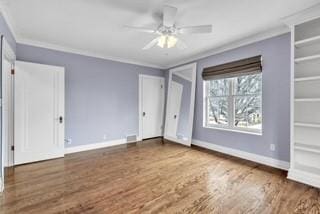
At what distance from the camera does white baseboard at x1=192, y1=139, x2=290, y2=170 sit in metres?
3.02

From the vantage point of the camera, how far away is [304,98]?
267 centimetres

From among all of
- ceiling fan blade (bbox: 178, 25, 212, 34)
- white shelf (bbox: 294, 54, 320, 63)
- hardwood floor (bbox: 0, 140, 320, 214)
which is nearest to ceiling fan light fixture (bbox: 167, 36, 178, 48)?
ceiling fan blade (bbox: 178, 25, 212, 34)

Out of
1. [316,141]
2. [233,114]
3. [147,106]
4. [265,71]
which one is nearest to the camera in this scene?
[316,141]

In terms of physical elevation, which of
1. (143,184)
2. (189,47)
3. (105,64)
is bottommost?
(143,184)

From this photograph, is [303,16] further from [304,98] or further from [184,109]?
[184,109]

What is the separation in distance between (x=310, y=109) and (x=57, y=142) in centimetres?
483

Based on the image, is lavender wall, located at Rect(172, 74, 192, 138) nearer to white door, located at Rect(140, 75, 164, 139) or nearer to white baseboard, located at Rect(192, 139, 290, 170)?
white baseboard, located at Rect(192, 139, 290, 170)

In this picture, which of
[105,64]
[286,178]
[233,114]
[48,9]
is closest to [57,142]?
[105,64]

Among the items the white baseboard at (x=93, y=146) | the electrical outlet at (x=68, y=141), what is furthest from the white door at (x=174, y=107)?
the electrical outlet at (x=68, y=141)

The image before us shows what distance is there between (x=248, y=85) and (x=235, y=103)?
488 mm

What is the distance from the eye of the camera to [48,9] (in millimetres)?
2354

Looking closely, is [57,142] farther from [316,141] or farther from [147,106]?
[316,141]

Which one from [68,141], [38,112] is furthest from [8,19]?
[68,141]

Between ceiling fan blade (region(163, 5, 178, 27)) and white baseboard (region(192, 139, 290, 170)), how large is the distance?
9.85ft
